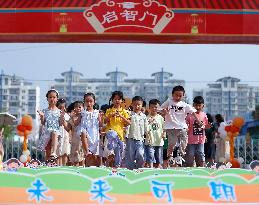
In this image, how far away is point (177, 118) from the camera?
7.00m

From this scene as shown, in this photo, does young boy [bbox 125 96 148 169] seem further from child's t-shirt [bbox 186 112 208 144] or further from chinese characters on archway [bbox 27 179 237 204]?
chinese characters on archway [bbox 27 179 237 204]

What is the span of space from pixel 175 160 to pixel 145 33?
2521mm

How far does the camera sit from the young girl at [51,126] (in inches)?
268

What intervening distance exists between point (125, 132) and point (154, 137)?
0.48 metres

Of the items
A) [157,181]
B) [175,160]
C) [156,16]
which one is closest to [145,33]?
[156,16]

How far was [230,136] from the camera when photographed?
838 centimetres

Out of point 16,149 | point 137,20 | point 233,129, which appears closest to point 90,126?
point 233,129

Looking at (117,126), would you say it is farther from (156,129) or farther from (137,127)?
(156,129)

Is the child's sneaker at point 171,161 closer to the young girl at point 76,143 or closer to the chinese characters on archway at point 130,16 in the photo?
the young girl at point 76,143

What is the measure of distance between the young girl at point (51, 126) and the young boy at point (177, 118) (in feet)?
4.12

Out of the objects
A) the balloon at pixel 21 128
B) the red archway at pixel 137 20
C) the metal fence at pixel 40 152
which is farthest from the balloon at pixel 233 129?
the balloon at pixel 21 128

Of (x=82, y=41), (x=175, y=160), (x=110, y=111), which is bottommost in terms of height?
(x=175, y=160)

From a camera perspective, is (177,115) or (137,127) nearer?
(137,127)

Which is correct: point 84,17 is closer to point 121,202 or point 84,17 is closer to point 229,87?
point 121,202
